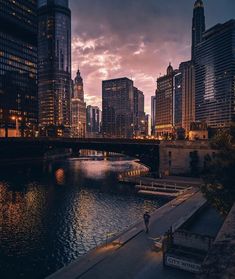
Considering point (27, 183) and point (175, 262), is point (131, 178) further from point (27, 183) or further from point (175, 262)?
point (175, 262)

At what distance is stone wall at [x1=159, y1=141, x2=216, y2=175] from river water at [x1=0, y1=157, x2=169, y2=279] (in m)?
16.8

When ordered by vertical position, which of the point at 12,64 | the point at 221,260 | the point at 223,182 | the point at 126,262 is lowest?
the point at 126,262

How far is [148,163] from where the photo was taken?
96.6 m

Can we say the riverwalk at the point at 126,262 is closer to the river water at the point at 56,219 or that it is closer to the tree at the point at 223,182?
the tree at the point at 223,182

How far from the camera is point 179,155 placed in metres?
83.1

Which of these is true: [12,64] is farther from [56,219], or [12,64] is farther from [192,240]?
[192,240]

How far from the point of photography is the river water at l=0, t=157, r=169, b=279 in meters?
30.3

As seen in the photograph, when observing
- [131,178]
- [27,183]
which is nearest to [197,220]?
[131,178]

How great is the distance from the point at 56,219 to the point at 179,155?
1866 inches

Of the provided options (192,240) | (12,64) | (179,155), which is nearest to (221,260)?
(192,240)

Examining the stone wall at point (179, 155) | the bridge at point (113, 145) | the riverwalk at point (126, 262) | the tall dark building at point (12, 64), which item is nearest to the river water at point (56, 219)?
the riverwalk at point (126, 262)

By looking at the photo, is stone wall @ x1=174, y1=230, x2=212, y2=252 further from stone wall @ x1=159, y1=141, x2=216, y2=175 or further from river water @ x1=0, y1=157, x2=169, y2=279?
stone wall @ x1=159, y1=141, x2=216, y2=175

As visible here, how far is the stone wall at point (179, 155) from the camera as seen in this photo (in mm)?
79562

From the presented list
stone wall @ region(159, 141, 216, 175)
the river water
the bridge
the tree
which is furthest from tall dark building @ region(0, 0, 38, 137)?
the tree
